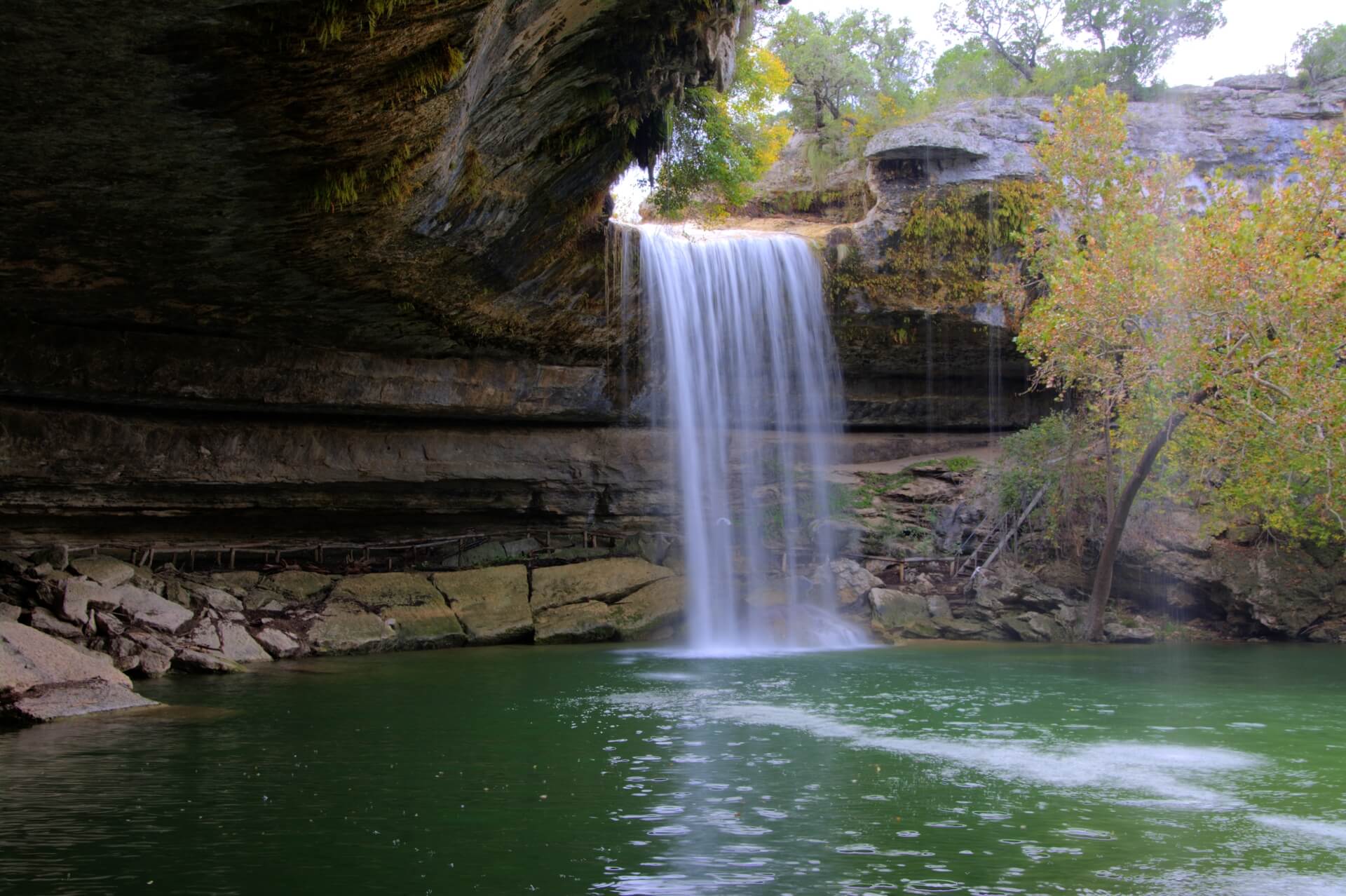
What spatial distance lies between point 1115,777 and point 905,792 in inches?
71.6

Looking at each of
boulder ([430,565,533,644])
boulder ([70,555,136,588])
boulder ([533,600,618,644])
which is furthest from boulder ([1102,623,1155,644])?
boulder ([70,555,136,588])

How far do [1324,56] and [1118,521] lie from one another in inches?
552

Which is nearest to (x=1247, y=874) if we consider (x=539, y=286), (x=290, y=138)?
(x=290, y=138)

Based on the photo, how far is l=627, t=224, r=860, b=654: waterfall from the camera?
20.9 meters

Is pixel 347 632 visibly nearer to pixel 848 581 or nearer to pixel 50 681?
pixel 50 681

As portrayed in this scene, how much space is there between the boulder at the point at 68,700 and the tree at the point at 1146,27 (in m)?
27.0

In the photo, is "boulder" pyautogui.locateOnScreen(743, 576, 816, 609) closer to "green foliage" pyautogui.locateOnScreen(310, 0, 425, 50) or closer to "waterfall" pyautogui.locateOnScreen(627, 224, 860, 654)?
"waterfall" pyautogui.locateOnScreen(627, 224, 860, 654)

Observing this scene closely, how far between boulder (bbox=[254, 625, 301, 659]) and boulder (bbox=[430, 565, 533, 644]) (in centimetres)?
319

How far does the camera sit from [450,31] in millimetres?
7348

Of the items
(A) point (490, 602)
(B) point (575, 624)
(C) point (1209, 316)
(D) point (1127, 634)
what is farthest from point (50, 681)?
(D) point (1127, 634)

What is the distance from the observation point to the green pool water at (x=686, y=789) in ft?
18.9

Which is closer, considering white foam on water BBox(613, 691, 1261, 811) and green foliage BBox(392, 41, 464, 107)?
green foliage BBox(392, 41, 464, 107)

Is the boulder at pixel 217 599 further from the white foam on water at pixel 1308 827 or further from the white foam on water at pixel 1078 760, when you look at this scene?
the white foam on water at pixel 1308 827

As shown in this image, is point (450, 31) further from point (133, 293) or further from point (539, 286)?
point (539, 286)
